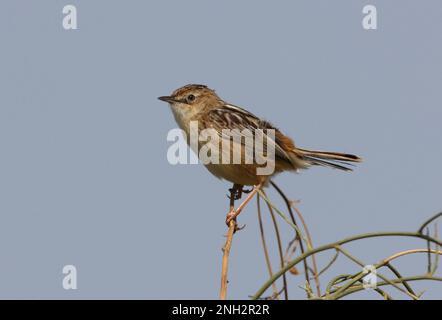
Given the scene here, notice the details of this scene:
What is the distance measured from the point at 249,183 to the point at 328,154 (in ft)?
2.72

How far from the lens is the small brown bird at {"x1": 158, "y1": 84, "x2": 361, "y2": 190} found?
6211 mm

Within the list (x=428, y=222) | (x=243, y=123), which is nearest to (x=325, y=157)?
(x=243, y=123)

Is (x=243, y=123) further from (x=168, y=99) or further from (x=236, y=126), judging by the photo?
(x=168, y=99)

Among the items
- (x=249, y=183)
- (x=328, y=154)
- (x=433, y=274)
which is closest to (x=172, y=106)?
(x=249, y=183)

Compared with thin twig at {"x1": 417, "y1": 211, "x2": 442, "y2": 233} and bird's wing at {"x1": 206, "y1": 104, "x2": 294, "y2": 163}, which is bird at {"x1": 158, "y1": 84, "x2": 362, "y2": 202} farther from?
thin twig at {"x1": 417, "y1": 211, "x2": 442, "y2": 233}

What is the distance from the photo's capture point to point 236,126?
6477 mm

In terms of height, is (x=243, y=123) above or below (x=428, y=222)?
above

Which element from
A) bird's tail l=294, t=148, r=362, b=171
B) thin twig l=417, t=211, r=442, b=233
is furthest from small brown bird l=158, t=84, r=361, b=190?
thin twig l=417, t=211, r=442, b=233

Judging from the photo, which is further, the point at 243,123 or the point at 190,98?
the point at 190,98

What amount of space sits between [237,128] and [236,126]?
0.05 metres

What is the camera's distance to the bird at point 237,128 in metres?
6.20

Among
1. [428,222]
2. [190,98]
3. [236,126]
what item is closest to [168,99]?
[190,98]

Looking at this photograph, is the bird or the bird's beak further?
the bird's beak
